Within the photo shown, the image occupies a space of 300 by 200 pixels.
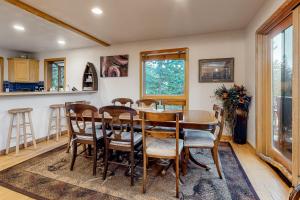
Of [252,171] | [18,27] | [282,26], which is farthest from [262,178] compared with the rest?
[18,27]

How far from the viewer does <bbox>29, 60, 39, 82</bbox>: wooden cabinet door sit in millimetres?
5684

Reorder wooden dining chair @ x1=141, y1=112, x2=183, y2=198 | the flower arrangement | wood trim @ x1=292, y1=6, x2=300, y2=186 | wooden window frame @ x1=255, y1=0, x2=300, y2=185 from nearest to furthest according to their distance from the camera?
wooden dining chair @ x1=141, y1=112, x2=183, y2=198 → wood trim @ x1=292, y1=6, x2=300, y2=186 → wooden window frame @ x1=255, y1=0, x2=300, y2=185 → the flower arrangement

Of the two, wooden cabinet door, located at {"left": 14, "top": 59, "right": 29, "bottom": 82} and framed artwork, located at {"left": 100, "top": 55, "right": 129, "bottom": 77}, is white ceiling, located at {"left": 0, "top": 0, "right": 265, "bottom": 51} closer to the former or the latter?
framed artwork, located at {"left": 100, "top": 55, "right": 129, "bottom": 77}

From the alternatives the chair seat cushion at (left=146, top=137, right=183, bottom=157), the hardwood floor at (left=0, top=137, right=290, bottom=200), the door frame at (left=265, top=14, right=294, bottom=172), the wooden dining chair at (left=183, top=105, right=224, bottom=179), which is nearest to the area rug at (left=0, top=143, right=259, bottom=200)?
the hardwood floor at (left=0, top=137, right=290, bottom=200)

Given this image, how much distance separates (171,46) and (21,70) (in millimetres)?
4959

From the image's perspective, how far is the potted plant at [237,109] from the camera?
11.1 ft

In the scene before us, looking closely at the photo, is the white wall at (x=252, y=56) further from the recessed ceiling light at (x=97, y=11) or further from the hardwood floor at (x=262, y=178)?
the recessed ceiling light at (x=97, y=11)

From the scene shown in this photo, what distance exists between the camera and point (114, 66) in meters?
4.85

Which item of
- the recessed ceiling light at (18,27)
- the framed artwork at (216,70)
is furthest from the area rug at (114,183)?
the recessed ceiling light at (18,27)

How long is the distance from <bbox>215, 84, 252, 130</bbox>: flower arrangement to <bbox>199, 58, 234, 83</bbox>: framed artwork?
1.15 ft

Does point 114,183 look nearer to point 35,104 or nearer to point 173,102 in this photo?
point 35,104

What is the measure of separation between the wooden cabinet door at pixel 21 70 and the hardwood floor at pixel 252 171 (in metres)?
3.32

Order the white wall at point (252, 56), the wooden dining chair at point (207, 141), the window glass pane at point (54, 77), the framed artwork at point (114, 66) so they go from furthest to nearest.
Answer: the window glass pane at point (54, 77), the framed artwork at point (114, 66), the white wall at point (252, 56), the wooden dining chair at point (207, 141)

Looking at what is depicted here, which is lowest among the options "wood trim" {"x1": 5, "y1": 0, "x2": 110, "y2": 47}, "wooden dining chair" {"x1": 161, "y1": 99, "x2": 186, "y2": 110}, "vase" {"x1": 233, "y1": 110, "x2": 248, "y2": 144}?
"vase" {"x1": 233, "y1": 110, "x2": 248, "y2": 144}
